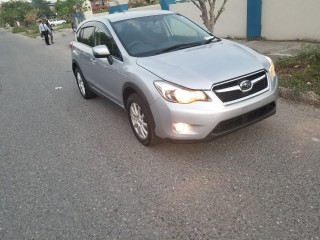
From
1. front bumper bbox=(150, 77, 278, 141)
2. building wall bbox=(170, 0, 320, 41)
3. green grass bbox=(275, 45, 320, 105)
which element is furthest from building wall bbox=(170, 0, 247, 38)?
front bumper bbox=(150, 77, 278, 141)

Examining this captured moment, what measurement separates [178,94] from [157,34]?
158 centimetres

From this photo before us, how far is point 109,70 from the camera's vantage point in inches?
181

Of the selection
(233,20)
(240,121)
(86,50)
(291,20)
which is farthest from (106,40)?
(233,20)

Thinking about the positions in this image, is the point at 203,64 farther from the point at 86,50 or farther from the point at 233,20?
the point at 233,20

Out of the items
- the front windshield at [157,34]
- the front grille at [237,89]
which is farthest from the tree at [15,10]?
the front grille at [237,89]

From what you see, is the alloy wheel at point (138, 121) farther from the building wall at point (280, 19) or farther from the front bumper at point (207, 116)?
the building wall at point (280, 19)

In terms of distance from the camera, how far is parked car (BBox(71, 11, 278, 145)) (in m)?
3.39

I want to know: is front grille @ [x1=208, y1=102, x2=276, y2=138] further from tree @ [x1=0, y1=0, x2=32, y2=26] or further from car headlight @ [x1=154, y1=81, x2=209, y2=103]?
tree @ [x1=0, y1=0, x2=32, y2=26]

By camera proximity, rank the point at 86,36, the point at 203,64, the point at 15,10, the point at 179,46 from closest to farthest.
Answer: the point at 203,64
the point at 179,46
the point at 86,36
the point at 15,10

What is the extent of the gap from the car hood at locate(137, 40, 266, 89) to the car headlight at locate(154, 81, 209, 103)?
0.18ft

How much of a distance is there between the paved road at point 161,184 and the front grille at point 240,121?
16.1 inches

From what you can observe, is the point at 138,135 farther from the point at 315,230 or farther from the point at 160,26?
the point at 315,230

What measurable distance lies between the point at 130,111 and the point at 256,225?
2.27 m

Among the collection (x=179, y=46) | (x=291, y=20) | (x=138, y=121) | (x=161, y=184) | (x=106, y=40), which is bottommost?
(x=161, y=184)
